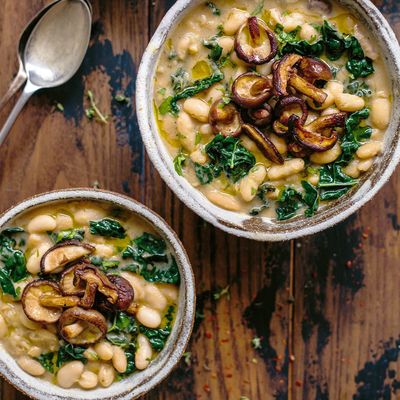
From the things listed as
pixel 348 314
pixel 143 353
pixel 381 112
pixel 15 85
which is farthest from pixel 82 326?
pixel 381 112

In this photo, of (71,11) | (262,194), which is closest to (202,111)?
(262,194)

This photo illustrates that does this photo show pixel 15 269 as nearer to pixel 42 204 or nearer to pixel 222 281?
pixel 42 204

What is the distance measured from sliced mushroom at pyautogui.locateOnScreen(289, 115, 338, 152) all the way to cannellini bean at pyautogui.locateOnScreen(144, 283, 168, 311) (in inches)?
22.1

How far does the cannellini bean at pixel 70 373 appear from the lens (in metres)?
2.03

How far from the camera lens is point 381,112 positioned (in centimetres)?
197

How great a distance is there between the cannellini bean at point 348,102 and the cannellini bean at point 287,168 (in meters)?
0.18

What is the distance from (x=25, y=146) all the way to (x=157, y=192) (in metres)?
0.43

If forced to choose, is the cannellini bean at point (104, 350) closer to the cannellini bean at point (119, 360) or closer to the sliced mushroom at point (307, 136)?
the cannellini bean at point (119, 360)

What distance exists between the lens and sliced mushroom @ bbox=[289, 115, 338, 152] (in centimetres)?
190

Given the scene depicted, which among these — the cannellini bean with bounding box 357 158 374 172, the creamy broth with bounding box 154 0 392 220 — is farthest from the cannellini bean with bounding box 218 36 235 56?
the cannellini bean with bounding box 357 158 374 172

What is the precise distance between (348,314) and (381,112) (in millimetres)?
702

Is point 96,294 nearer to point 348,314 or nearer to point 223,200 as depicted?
point 223,200

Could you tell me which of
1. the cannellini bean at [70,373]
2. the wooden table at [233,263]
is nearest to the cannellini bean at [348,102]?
the wooden table at [233,263]

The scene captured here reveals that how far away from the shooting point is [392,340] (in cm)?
234
